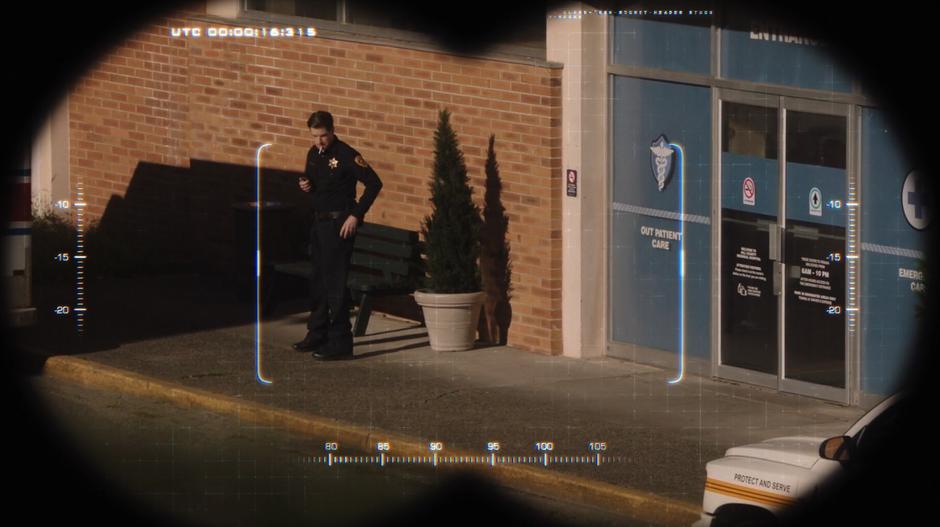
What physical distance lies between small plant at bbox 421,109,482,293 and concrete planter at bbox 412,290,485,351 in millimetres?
97

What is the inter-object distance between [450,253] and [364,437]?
3.18 metres

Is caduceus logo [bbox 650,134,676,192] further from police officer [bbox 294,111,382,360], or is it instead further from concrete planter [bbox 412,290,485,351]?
police officer [bbox 294,111,382,360]

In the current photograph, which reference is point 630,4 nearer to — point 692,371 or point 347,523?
point 692,371

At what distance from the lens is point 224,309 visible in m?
15.6

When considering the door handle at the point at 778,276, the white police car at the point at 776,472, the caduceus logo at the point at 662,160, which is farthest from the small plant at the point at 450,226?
the white police car at the point at 776,472

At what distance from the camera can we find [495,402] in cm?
1173

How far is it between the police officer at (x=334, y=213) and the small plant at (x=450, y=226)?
2.65ft

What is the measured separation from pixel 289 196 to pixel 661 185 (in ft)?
16.1

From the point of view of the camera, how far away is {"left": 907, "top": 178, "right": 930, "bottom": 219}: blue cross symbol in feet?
35.2

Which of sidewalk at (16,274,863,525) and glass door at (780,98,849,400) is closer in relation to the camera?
sidewalk at (16,274,863,525)

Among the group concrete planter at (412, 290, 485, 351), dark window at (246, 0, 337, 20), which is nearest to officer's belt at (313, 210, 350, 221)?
concrete planter at (412, 290, 485, 351)

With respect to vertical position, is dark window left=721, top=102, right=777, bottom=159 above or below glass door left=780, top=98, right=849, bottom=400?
above

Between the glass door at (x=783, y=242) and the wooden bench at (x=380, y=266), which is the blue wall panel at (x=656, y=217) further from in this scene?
the wooden bench at (x=380, y=266)

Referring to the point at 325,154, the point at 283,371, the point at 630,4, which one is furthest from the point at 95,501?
the point at 630,4
